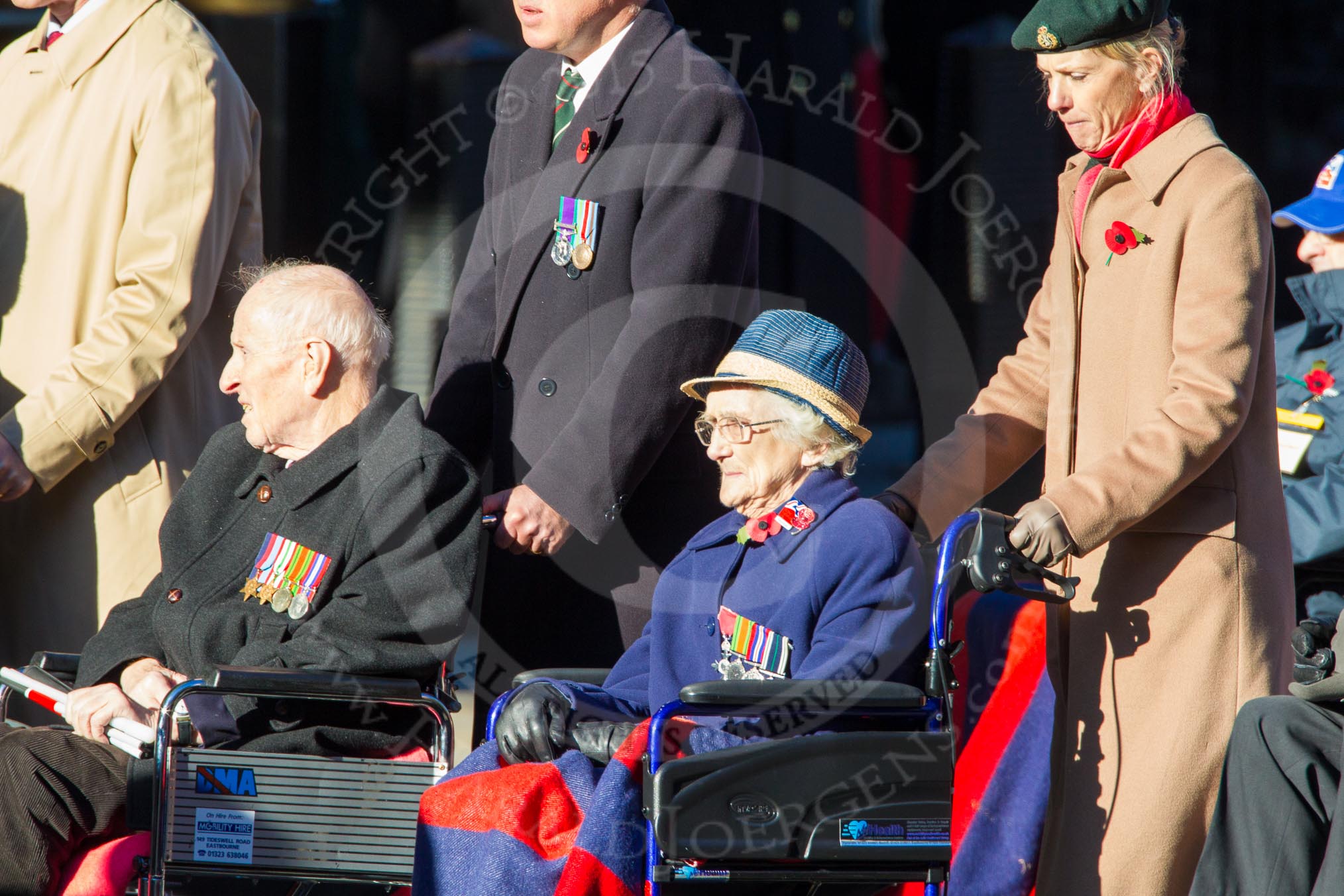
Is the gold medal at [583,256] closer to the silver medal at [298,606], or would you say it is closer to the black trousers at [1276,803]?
the silver medal at [298,606]

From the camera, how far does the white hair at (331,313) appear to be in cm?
304

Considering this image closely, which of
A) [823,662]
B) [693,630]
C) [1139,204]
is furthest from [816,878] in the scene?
[1139,204]

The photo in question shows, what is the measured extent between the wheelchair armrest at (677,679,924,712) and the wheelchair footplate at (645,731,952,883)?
0.05 meters

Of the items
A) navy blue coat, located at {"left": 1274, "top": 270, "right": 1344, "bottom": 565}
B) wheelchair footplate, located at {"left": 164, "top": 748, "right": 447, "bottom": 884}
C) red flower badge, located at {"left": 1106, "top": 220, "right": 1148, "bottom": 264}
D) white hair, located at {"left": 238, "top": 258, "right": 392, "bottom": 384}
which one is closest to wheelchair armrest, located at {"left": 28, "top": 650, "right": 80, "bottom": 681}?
wheelchair footplate, located at {"left": 164, "top": 748, "right": 447, "bottom": 884}

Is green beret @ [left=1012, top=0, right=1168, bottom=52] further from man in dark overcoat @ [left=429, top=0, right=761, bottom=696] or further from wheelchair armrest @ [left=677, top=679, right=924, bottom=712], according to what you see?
wheelchair armrest @ [left=677, top=679, right=924, bottom=712]

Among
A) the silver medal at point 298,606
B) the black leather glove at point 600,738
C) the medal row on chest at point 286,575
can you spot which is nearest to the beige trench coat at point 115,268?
the medal row on chest at point 286,575

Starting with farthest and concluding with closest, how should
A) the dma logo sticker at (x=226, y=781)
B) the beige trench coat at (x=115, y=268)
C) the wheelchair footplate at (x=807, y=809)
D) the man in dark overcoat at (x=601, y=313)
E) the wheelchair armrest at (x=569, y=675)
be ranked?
the beige trench coat at (x=115, y=268) → the man in dark overcoat at (x=601, y=313) → the wheelchair armrest at (x=569, y=675) → the dma logo sticker at (x=226, y=781) → the wheelchair footplate at (x=807, y=809)

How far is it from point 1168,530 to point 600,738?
971mm

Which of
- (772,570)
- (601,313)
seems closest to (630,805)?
(772,570)

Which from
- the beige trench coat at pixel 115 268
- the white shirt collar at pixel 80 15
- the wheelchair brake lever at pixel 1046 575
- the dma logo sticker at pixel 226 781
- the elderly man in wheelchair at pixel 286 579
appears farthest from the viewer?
the white shirt collar at pixel 80 15

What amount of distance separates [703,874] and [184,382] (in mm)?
1830

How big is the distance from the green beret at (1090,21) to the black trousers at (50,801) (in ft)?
6.46

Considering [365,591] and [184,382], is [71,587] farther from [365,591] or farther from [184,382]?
[365,591]

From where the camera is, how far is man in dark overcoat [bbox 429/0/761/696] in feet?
9.87
